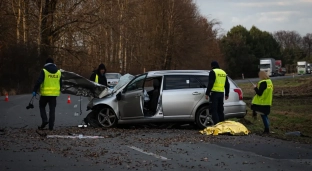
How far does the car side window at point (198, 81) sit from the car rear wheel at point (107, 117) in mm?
2401

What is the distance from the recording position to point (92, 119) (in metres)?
15.3

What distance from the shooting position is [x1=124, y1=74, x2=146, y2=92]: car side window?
15055 millimetres

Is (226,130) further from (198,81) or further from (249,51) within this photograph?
(249,51)

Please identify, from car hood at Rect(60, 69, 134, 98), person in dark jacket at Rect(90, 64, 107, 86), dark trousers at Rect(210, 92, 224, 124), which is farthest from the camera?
person in dark jacket at Rect(90, 64, 107, 86)

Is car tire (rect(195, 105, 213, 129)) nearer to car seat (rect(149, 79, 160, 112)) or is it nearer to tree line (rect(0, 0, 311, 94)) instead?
car seat (rect(149, 79, 160, 112))

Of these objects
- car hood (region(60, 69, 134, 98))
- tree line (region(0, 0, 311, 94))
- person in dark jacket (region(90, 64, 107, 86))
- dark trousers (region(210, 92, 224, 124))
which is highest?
tree line (region(0, 0, 311, 94))

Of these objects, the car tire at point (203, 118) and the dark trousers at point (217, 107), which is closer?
the dark trousers at point (217, 107)

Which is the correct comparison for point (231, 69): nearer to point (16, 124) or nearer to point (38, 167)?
point (16, 124)

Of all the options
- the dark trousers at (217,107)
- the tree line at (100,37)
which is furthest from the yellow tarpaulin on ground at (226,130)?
the tree line at (100,37)

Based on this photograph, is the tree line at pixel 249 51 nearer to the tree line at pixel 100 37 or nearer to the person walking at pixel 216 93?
the tree line at pixel 100 37

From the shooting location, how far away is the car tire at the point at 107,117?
15023mm

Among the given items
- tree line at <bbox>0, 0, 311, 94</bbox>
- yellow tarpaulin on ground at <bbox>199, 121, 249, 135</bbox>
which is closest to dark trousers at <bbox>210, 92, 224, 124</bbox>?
yellow tarpaulin on ground at <bbox>199, 121, 249, 135</bbox>

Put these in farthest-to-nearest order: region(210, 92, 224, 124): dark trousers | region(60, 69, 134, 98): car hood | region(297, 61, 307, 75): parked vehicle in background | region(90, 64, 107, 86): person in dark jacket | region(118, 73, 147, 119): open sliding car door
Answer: region(297, 61, 307, 75): parked vehicle in background → region(90, 64, 107, 86): person in dark jacket → region(60, 69, 134, 98): car hood → region(118, 73, 147, 119): open sliding car door → region(210, 92, 224, 124): dark trousers

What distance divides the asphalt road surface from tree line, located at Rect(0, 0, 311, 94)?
27.1 meters
